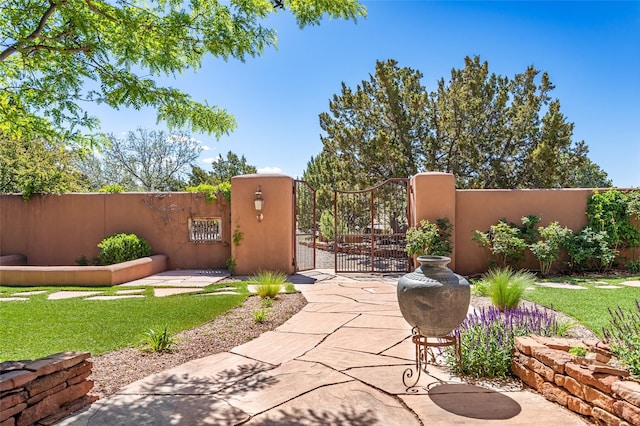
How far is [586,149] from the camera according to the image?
16141 millimetres

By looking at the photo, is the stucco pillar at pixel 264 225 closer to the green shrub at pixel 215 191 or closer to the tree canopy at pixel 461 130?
the green shrub at pixel 215 191

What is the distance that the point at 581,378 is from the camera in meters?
2.57

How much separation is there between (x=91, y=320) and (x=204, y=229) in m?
5.66

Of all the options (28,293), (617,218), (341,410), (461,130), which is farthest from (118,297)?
(461,130)

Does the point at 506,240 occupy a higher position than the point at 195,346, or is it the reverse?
the point at 506,240

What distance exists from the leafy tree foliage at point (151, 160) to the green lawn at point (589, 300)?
67.0ft

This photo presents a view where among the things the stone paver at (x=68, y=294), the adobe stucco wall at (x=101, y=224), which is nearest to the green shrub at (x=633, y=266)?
the adobe stucco wall at (x=101, y=224)

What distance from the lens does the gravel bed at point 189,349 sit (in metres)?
3.23

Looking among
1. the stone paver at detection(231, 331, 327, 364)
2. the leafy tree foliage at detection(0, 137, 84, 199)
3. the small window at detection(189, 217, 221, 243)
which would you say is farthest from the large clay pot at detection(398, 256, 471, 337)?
the small window at detection(189, 217, 221, 243)

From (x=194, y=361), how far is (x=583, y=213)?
9725 mm

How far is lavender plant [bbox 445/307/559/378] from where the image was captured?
10.9 ft

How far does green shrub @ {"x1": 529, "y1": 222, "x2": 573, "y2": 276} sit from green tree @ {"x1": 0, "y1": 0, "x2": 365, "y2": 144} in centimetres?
744

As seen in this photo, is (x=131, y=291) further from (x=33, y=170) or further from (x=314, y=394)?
(x=33, y=170)

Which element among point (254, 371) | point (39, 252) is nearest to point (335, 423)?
point (254, 371)
